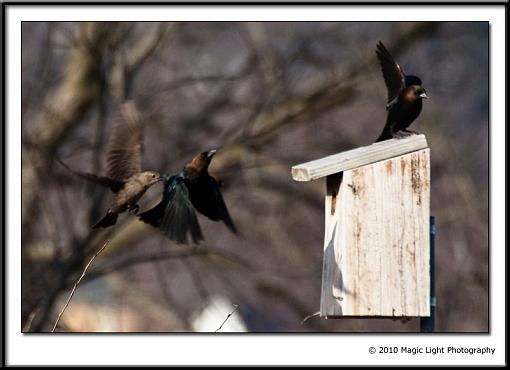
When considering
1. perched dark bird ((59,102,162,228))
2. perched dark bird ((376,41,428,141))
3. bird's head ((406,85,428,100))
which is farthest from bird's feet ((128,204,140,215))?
bird's head ((406,85,428,100))

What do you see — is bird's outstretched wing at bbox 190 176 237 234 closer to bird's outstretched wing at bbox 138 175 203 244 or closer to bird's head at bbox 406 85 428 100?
bird's outstretched wing at bbox 138 175 203 244

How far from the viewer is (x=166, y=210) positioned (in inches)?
197

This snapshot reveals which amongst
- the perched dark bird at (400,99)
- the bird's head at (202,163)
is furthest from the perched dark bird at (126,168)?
the perched dark bird at (400,99)

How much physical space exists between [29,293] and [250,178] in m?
2.63

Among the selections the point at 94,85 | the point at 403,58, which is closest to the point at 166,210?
the point at 94,85

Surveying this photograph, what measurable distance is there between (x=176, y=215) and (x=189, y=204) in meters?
0.09

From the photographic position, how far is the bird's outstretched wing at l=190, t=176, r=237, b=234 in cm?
503

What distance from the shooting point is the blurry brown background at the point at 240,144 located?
905 centimetres

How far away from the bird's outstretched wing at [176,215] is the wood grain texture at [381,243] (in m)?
0.97

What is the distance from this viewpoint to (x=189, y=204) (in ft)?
16.5

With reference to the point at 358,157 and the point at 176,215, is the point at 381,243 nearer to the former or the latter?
the point at 358,157

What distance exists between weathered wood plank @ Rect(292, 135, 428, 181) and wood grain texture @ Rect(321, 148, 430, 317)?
23 millimetres

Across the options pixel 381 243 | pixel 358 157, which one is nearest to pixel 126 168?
pixel 358 157

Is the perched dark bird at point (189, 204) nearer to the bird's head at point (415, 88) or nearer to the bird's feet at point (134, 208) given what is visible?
the bird's feet at point (134, 208)
